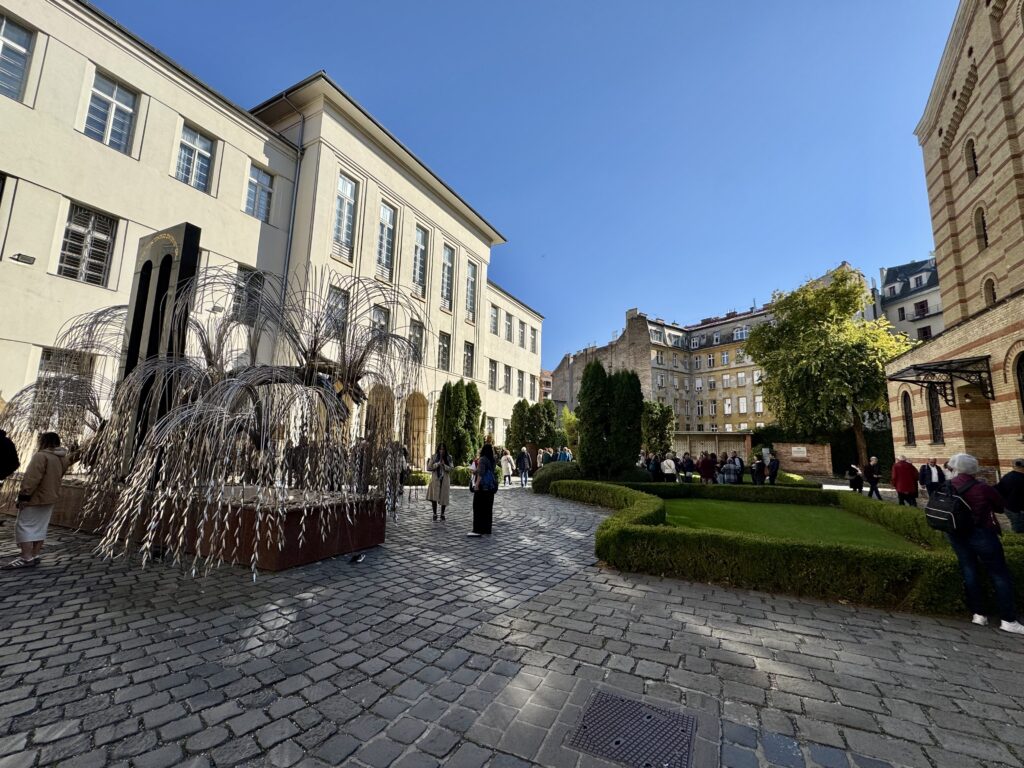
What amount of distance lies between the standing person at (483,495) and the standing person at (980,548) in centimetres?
687

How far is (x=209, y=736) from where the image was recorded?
2789 millimetres

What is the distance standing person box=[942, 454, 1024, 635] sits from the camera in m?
4.79

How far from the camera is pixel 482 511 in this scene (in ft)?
30.5

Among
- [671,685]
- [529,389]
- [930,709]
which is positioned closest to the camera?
[930,709]

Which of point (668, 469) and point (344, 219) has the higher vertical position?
point (344, 219)

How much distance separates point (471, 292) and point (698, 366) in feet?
126

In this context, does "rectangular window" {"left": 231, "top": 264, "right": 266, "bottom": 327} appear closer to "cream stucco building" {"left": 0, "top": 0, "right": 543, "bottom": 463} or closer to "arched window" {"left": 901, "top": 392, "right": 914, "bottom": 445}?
"cream stucco building" {"left": 0, "top": 0, "right": 543, "bottom": 463}

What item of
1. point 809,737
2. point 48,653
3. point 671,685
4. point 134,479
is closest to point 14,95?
point 134,479

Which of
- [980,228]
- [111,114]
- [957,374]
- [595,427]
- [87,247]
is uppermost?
[111,114]

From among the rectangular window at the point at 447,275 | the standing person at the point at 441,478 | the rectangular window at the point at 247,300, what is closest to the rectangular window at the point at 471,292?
the rectangular window at the point at 447,275

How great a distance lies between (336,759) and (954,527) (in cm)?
643

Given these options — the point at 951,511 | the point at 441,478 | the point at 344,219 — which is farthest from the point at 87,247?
the point at 951,511

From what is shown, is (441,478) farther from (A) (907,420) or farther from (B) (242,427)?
(A) (907,420)

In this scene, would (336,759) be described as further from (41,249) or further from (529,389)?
(529,389)
